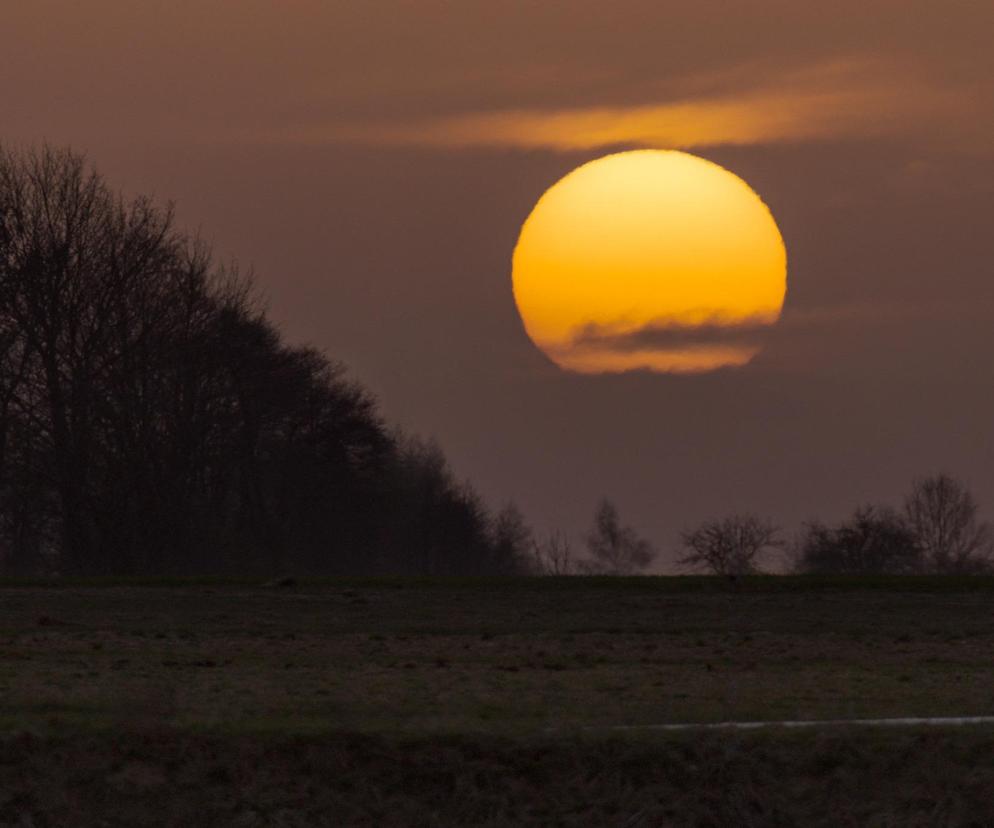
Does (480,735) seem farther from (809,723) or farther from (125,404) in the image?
(125,404)

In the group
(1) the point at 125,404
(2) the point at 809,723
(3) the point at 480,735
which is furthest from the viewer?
(1) the point at 125,404

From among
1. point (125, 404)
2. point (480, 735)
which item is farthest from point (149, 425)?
point (480, 735)

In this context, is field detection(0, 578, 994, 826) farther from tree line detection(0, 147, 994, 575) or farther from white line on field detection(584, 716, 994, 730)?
tree line detection(0, 147, 994, 575)

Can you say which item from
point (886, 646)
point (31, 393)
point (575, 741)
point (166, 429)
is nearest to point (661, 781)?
point (575, 741)

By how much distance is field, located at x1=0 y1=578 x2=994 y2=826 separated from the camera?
1453 cm

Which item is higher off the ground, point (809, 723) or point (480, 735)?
point (809, 723)

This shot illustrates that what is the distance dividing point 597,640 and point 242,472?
1676 inches

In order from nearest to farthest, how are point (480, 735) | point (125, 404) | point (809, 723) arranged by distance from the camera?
point (480, 735)
point (809, 723)
point (125, 404)

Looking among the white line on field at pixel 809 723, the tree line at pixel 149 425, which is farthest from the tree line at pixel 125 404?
the white line on field at pixel 809 723

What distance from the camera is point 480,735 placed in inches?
592

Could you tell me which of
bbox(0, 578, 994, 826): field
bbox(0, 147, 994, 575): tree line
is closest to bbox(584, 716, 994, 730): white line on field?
bbox(0, 578, 994, 826): field

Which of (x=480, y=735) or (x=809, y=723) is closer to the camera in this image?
(x=480, y=735)

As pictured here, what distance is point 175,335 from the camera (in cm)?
6131

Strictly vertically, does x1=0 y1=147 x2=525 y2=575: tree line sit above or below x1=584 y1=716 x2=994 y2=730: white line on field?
above
